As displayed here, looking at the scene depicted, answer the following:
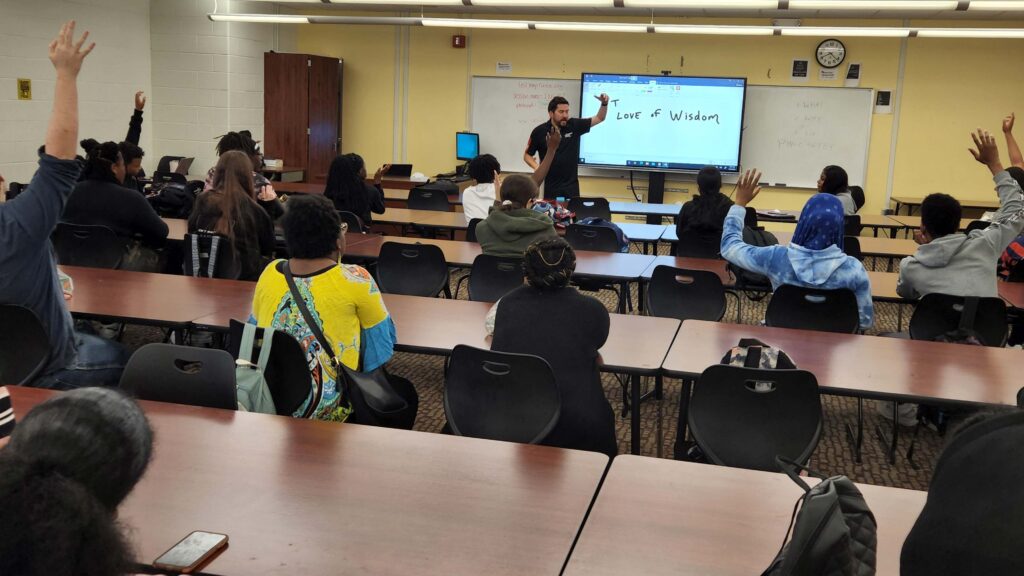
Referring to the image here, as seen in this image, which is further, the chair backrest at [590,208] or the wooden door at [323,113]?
the wooden door at [323,113]

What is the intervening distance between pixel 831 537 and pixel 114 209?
455 cm

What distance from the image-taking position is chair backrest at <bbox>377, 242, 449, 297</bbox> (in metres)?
4.84

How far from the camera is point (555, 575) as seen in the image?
1.55 meters

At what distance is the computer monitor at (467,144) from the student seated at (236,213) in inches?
241

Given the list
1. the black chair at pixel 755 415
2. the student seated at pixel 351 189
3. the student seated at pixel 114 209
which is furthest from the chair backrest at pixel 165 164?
the black chair at pixel 755 415

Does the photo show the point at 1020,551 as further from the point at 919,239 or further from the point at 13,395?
the point at 919,239

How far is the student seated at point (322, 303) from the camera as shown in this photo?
9.08 feet

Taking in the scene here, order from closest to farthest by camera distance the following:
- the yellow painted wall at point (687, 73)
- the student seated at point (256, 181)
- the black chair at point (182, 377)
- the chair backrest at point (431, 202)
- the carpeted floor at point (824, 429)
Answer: the black chair at point (182, 377), the carpeted floor at point (824, 429), the student seated at point (256, 181), the chair backrest at point (431, 202), the yellow painted wall at point (687, 73)

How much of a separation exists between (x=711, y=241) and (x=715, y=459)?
321 centimetres

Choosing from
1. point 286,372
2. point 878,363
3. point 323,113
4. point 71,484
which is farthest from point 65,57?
point 323,113

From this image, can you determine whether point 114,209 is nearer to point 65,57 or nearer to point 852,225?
point 65,57

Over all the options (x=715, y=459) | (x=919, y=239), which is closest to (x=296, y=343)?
(x=715, y=459)

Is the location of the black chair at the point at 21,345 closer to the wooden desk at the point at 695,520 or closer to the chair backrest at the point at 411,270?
the wooden desk at the point at 695,520

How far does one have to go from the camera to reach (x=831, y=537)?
46.6 inches
